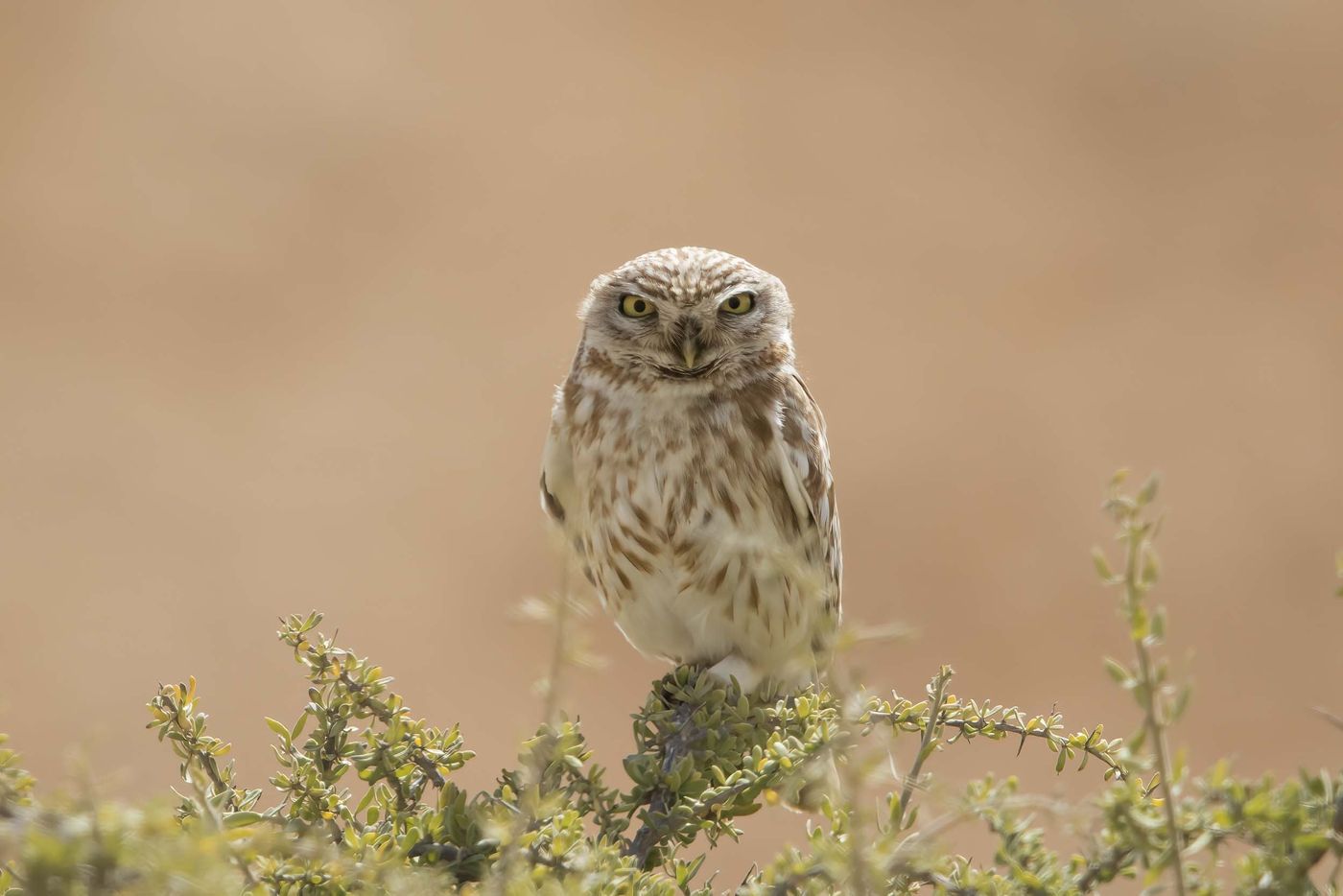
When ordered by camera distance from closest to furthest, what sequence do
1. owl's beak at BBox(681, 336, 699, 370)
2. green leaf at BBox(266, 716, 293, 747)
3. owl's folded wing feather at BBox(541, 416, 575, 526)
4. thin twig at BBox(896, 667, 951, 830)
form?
thin twig at BBox(896, 667, 951, 830)
green leaf at BBox(266, 716, 293, 747)
owl's beak at BBox(681, 336, 699, 370)
owl's folded wing feather at BBox(541, 416, 575, 526)

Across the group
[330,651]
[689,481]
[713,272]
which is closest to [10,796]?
[330,651]

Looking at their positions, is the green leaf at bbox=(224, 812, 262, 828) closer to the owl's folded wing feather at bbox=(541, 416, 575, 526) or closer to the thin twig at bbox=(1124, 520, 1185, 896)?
the thin twig at bbox=(1124, 520, 1185, 896)

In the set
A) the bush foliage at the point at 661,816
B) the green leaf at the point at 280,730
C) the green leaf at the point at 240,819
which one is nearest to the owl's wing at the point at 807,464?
the bush foliage at the point at 661,816

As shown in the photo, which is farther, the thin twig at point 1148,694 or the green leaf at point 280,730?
the green leaf at point 280,730

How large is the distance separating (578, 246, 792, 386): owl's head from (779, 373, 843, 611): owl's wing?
0.09 m

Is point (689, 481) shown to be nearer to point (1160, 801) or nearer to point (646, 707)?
point (646, 707)

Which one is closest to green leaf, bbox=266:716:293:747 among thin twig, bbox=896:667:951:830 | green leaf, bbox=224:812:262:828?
green leaf, bbox=224:812:262:828

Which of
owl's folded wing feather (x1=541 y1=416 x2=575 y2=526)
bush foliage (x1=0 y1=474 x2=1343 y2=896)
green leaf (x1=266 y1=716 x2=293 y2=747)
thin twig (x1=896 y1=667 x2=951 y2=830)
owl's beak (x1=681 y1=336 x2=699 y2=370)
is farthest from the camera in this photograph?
owl's folded wing feather (x1=541 y1=416 x2=575 y2=526)

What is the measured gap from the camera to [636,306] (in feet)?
8.91

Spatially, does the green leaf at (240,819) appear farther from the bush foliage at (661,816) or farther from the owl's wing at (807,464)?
the owl's wing at (807,464)

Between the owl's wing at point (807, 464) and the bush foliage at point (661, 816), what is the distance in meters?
1.20

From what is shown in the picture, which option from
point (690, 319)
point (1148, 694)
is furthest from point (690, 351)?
point (1148, 694)

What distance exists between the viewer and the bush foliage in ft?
2.28

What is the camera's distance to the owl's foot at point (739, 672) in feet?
8.79
